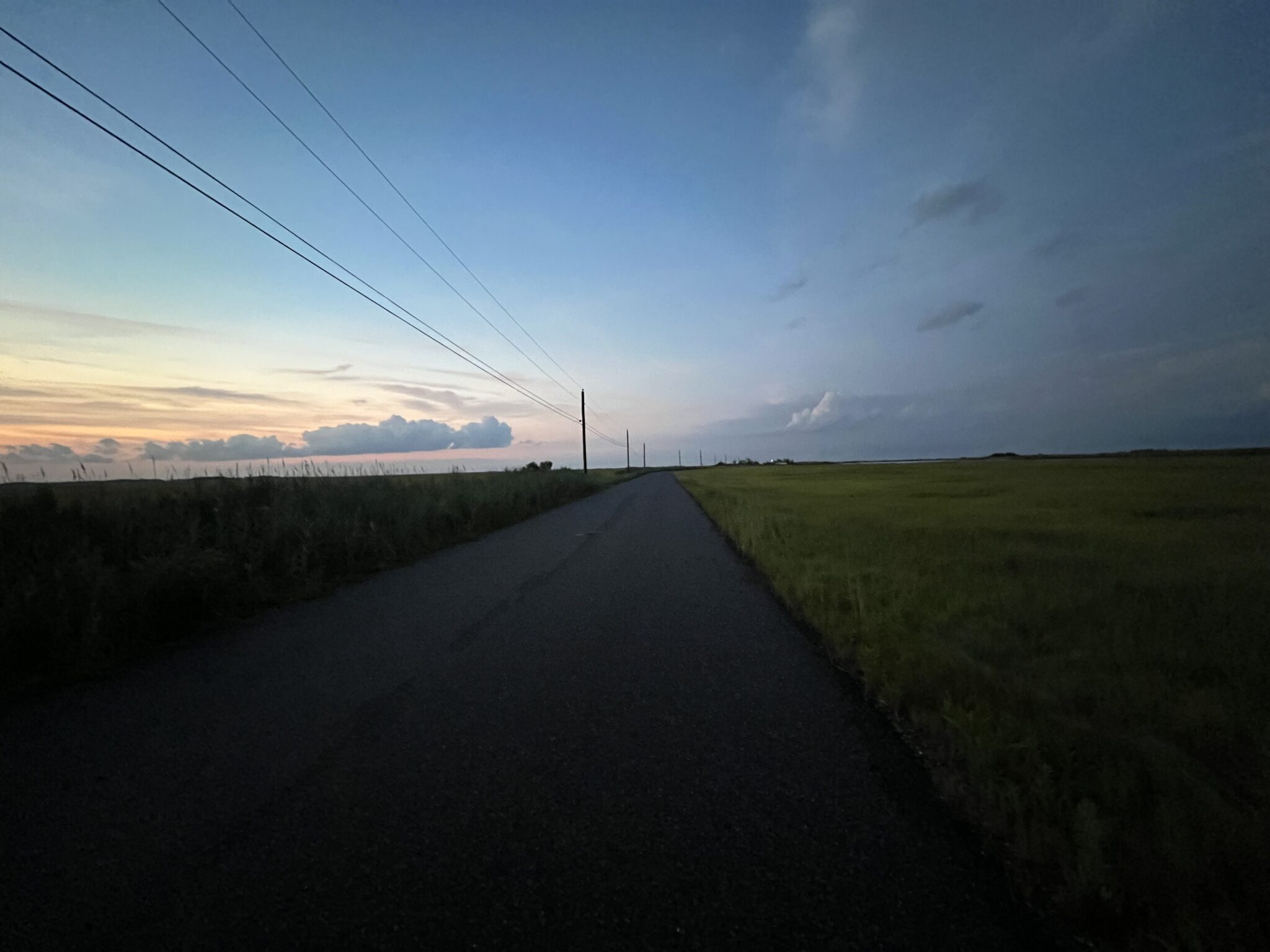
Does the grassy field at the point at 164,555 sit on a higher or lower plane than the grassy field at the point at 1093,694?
higher

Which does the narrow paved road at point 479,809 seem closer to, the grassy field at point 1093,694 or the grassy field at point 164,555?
the grassy field at point 1093,694

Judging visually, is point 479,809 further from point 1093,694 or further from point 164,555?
point 164,555

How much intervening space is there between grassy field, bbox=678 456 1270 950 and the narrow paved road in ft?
1.14

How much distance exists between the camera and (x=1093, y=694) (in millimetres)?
4023

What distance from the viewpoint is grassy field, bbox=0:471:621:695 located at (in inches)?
203

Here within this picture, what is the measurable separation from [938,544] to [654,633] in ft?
26.7

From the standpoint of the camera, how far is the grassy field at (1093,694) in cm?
216

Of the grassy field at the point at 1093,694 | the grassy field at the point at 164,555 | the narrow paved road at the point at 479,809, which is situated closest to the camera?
the narrow paved road at the point at 479,809

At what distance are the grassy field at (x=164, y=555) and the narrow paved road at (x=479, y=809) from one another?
3.05 ft

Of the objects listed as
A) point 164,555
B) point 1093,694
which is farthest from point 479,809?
point 164,555

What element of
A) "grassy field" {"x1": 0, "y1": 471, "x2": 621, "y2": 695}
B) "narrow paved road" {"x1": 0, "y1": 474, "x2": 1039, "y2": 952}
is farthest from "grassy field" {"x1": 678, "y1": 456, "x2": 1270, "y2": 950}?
"grassy field" {"x1": 0, "y1": 471, "x2": 621, "y2": 695}

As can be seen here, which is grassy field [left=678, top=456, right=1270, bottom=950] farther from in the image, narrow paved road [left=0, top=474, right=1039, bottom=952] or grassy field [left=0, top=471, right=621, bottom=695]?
grassy field [left=0, top=471, right=621, bottom=695]

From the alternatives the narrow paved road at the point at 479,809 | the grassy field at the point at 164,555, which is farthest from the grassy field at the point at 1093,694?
the grassy field at the point at 164,555

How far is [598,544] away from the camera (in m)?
12.5
